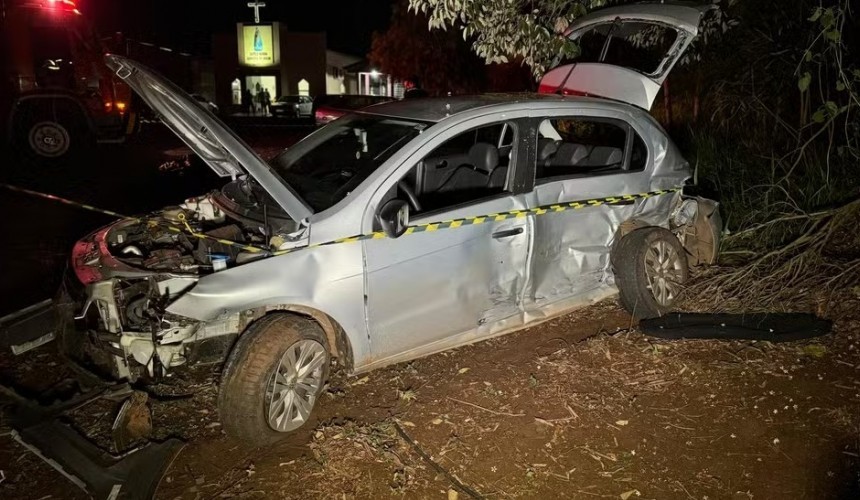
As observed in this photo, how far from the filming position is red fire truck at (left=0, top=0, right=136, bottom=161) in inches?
467

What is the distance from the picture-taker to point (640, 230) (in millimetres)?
5137

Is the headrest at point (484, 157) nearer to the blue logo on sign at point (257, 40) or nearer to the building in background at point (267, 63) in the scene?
the building in background at point (267, 63)

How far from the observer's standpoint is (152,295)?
3.47 m

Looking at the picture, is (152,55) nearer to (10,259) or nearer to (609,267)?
(10,259)

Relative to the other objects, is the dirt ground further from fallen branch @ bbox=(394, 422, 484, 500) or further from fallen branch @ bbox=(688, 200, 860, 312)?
fallen branch @ bbox=(688, 200, 860, 312)

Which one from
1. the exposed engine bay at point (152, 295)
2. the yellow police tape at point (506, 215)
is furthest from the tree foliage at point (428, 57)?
the exposed engine bay at point (152, 295)

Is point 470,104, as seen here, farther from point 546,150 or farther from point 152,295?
point 152,295

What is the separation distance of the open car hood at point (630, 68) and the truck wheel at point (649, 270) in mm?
1198

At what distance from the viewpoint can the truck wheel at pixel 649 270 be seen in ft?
16.4

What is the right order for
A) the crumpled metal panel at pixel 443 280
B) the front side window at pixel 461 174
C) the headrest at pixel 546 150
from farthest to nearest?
1. the headrest at pixel 546 150
2. the front side window at pixel 461 174
3. the crumpled metal panel at pixel 443 280

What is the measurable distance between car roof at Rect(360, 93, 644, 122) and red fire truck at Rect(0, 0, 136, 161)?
9594mm

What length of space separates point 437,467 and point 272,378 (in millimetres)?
1002

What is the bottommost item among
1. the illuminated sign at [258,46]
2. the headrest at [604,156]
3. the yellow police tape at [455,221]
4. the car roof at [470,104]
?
the yellow police tape at [455,221]

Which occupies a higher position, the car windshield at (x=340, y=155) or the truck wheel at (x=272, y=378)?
the car windshield at (x=340, y=155)
